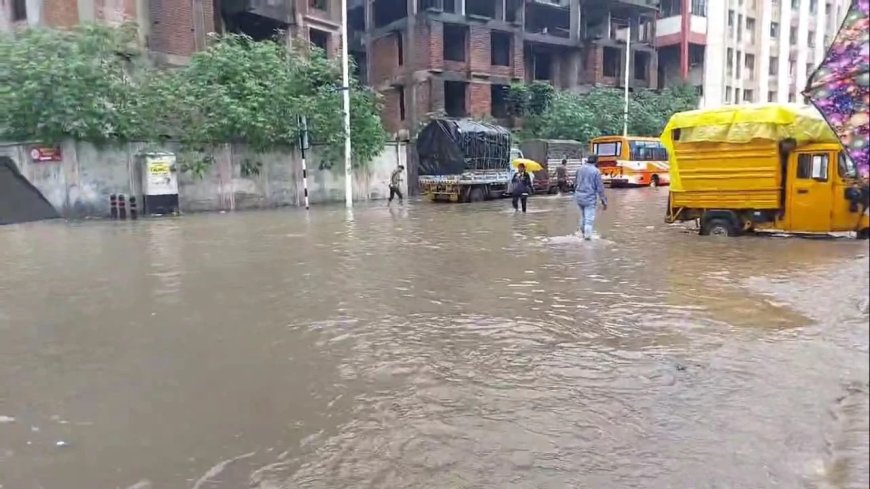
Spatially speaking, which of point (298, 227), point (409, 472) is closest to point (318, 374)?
point (409, 472)

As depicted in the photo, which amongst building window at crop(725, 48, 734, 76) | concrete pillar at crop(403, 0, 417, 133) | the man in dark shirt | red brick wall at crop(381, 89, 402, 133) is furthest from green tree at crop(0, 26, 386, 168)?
building window at crop(725, 48, 734, 76)

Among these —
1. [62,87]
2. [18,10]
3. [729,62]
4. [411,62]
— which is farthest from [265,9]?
[729,62]

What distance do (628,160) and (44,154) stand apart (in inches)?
997

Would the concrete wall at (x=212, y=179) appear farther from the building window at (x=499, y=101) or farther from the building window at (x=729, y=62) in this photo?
the building window at (x=729, y=62)

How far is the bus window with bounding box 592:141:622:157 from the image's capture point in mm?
34469

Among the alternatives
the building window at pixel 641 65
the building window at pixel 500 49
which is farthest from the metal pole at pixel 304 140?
the building window at pixel 641 65

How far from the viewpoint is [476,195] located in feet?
86.3

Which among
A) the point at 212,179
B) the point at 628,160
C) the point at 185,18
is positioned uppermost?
the point at 185,18

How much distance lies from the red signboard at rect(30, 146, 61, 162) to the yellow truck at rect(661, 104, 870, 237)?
16.0 metres

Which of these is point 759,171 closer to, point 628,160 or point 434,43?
point 628,160

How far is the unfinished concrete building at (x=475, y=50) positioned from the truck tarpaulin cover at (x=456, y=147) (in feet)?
23.1

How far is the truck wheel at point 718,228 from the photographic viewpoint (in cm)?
1308

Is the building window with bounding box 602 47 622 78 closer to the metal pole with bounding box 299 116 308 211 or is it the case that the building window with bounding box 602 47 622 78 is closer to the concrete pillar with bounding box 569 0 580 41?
the concrete pillar with bounding box 569 0 580 41

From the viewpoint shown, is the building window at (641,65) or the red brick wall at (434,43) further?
the building window at (641,65)
